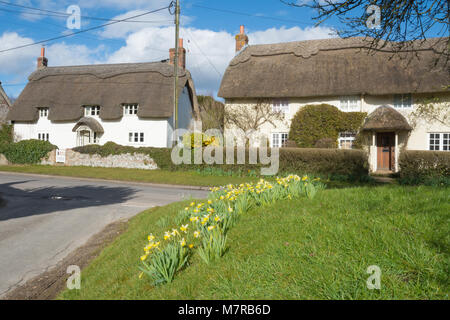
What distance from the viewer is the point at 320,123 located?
21422 millimetres

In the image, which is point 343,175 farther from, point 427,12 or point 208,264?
point 208,264

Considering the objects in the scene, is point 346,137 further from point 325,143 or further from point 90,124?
point 90,124

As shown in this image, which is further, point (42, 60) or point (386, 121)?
point (42, 60)

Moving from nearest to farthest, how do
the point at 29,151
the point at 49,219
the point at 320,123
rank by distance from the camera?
the point at 49,219 → the point at 320,123 → the point at 29,151

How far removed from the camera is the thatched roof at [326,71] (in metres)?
20.4

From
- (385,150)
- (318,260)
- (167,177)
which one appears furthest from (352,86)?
(318,260)

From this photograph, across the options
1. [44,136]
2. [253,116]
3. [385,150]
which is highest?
[253,116]

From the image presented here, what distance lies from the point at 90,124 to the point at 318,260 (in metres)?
27.9

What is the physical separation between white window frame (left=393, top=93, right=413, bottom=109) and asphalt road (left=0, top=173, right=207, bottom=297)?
1721cm

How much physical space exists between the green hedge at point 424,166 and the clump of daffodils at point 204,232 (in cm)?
1070

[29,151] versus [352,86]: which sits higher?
[352,86]

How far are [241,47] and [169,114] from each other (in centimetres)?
868

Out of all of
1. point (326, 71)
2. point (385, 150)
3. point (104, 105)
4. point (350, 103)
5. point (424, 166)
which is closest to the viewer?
point (424, 166)

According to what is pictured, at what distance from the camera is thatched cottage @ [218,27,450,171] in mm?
20016
